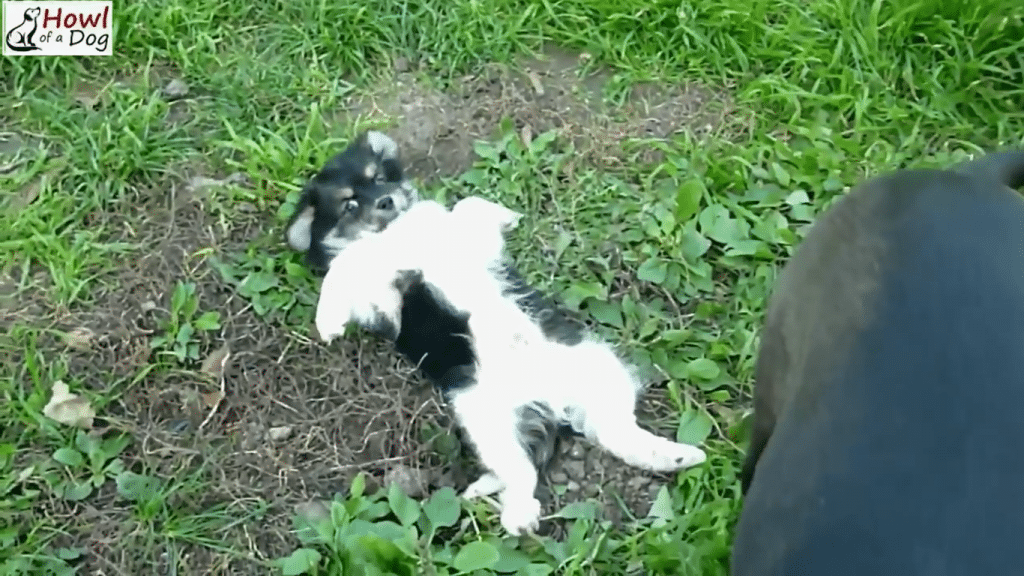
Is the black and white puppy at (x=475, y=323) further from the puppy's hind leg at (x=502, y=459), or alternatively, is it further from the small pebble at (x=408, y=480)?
the small pebble at (x=408, y=480)

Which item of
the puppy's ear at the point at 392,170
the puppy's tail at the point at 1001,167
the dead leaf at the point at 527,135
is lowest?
the puppy's ear at the point at 392,170

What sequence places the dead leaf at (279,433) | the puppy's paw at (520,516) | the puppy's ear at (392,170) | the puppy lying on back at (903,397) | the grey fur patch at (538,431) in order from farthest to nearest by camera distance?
the puppy's ear at (392,170) → the dead leaf at (279,433) → the grey fur patch at (538,431) → the puppy's paw at (520,516) → the puppy lying on back at (903,397)

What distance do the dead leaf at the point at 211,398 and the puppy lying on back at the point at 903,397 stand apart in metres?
1.48

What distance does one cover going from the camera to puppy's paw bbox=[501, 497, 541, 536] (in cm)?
271

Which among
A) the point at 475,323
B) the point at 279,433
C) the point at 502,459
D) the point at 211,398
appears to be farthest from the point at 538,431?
the point at 211,398

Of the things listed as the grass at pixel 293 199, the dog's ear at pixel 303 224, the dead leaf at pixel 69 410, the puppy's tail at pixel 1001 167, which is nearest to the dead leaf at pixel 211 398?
the grass at pixel 293 199

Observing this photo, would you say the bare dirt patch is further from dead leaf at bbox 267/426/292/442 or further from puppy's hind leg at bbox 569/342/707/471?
dead leaf at bbox 267/426/292/442

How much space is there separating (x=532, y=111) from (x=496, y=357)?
0.93 meters

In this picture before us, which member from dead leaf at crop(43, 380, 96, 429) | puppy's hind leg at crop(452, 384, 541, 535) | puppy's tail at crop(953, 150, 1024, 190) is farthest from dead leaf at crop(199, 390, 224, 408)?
puppy's tail at crop(953, 150, 1024, 190)

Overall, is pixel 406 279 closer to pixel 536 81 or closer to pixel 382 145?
pixel 382 145

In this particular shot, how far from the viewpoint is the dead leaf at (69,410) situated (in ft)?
9.53

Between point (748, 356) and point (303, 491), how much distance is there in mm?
1156

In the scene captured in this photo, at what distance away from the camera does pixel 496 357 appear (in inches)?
114

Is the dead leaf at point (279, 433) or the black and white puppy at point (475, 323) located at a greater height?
the black and white puppy at point (475, 323)
